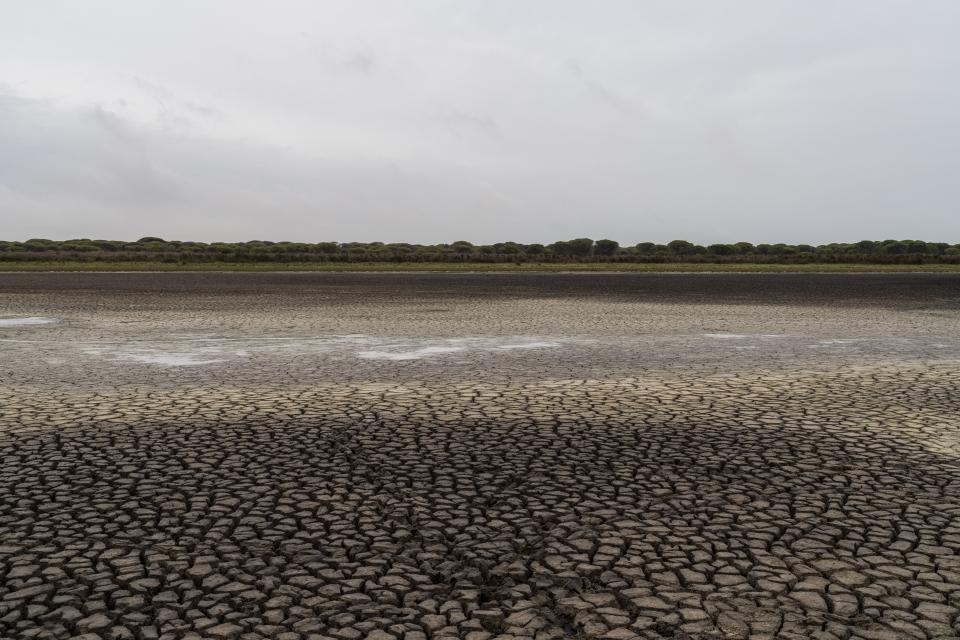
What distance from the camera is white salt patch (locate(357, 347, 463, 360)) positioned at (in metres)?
13.5

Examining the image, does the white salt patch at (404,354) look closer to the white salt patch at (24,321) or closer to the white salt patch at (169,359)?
the white salt patch at (169,359)

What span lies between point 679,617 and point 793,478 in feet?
9.06

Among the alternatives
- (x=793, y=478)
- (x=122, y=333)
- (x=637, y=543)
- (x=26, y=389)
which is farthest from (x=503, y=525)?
(x=122, y=333)

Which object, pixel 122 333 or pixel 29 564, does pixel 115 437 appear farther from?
pixel 122 333

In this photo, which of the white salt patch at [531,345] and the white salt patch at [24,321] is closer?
the white salt patch at [531,345]

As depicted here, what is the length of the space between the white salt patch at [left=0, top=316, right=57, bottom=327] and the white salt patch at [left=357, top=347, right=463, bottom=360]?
10341mm

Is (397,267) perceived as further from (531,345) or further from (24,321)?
(531,345)

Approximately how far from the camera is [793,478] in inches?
250

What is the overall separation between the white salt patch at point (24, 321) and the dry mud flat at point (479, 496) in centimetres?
727

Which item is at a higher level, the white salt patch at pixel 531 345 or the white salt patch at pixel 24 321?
the white salt patch at pixel 531 345

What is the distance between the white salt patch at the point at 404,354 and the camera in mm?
13477

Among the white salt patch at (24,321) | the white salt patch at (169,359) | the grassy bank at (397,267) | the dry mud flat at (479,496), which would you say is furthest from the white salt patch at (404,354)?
the grassy bank at (397,267)

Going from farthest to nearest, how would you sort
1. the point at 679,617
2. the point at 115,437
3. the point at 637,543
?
the point at 115,437 → the point at 637,543 → the point at 679,617

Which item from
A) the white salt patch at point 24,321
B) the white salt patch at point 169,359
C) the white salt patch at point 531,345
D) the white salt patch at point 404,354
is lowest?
the white salt patch at point 24,321
